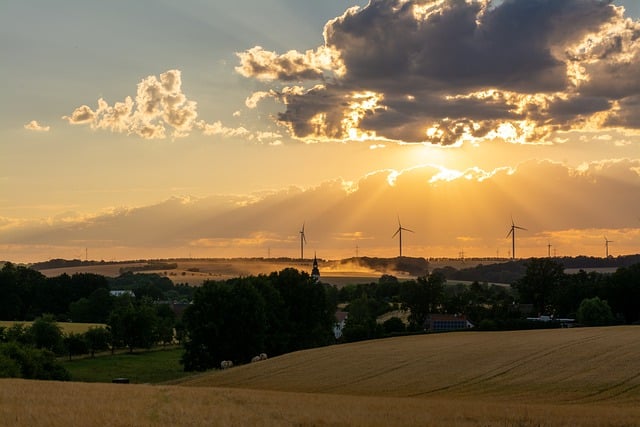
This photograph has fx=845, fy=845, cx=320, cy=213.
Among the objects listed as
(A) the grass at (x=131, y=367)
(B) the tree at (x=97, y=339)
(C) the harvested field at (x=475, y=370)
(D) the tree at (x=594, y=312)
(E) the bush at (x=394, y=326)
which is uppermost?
(D) the tree at (x=594, y=312)

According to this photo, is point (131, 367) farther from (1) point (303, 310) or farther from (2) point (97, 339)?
(2) point (97, 339)

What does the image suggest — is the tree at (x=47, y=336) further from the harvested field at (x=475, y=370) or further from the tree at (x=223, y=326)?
the harvested field at (x=475, y=370)

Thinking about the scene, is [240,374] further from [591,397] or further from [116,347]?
[116,347]

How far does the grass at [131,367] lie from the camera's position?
90438 mm

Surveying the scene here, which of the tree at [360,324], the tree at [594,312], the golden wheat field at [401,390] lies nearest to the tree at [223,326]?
the golden wheat field at [401,390]

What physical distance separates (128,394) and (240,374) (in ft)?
92.6

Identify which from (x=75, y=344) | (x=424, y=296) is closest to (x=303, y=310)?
(x=75, y=344)

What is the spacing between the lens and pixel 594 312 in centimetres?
12525

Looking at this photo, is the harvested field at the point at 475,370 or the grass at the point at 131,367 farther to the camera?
the grass at the point at 131,367

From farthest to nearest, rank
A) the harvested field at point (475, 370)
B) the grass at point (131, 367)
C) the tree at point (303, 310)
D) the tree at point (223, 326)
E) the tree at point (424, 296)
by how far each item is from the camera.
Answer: the tree at point (424, 296) < the tree at point (303, 310) < the tree at point (223, 326) < the grass at point (131, 367) < the harvested field at point (475, 370)

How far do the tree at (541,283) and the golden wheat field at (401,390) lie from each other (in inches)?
2553

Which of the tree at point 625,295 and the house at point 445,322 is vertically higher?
the tree at point 625,295

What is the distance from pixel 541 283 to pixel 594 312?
34.4 meters

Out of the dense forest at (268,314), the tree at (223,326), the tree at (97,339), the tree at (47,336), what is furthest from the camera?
the tree at (97,339)
